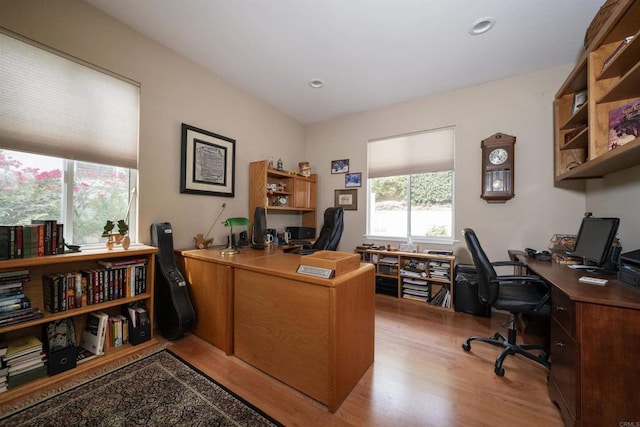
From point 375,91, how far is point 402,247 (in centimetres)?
222

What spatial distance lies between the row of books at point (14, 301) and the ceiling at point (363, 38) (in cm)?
219

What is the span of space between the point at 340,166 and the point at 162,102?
2584 mm

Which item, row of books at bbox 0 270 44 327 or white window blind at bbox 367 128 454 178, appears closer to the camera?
row of books at bbox 0 270 44 327

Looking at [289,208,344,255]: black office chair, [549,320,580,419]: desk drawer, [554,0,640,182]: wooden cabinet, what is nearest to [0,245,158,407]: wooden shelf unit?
[289,208,344,255]: black office chair

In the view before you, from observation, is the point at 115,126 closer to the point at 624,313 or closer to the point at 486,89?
the point at 624,313

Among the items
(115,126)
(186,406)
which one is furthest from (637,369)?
(115,126)

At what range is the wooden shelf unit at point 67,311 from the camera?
1.48 m

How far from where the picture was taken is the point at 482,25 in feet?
6.69

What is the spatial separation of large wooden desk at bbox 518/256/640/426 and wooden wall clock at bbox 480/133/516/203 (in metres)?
1.74

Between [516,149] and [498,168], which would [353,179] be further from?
[516,149]

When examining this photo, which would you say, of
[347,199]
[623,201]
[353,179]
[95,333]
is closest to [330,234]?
[347,199]

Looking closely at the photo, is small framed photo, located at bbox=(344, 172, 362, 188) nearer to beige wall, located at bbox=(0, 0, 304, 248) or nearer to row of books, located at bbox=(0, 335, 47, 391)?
beige wall, located at bbox=(0, 0, 304, 248)

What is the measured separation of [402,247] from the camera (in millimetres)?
3357

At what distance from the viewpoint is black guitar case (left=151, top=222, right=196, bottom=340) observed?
2074 mm
